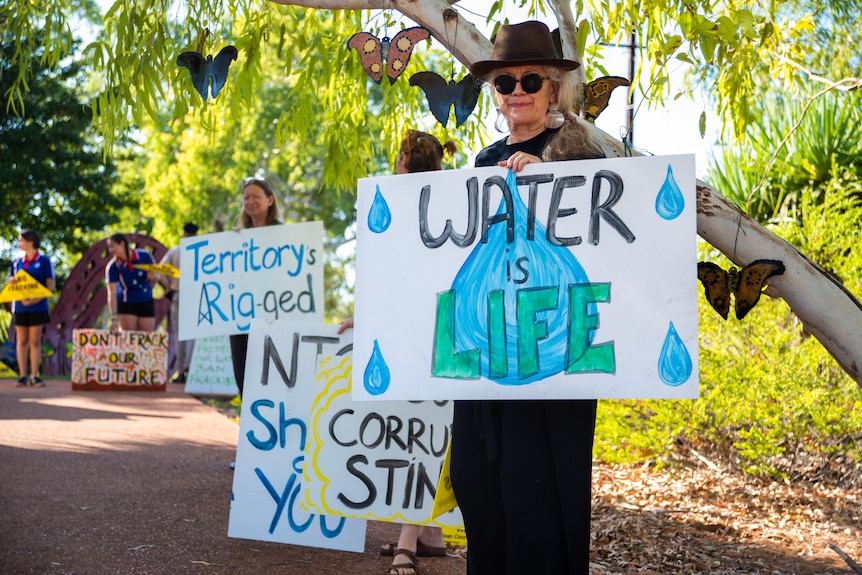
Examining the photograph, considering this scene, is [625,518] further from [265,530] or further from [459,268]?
[459,268]

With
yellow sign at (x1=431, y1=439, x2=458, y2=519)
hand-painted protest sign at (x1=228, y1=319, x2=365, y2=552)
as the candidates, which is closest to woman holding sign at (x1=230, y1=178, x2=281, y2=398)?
hand-painted protest sign at (x1=228, y1=319, x2=365, y2=552)

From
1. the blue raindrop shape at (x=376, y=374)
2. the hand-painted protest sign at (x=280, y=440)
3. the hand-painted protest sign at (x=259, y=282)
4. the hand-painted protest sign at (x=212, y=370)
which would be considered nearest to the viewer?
the blue raindrop shape at (x=376, y=374)

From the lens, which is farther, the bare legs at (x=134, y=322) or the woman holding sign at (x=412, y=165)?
the bare legs at (x=134, y=322)

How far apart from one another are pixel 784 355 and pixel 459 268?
323cm

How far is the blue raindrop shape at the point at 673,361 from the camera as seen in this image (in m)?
2.69

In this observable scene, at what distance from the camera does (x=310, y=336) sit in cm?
446

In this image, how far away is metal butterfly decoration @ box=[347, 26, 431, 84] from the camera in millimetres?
3965

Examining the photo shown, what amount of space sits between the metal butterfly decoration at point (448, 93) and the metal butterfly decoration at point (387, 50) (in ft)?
0.31

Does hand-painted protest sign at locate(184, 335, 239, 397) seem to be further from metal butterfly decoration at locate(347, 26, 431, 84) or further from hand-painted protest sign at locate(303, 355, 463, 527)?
metal butterfly decoration at locate(347, 26, 431, 84)

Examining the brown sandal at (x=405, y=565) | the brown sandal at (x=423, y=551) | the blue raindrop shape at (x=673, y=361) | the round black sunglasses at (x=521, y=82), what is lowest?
the brown sandal at (x=423, y=551)

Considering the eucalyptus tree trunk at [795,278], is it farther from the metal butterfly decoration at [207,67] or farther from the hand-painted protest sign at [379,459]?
the metal butterfly decoration at [207,67]

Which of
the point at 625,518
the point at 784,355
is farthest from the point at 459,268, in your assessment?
the point at 784,355

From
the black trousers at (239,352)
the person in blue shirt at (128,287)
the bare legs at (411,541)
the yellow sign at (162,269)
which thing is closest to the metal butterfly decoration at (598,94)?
the bare legs at (411,541)

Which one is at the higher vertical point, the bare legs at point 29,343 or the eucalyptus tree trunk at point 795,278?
the eucalyptus tree trunk at point 795,278
